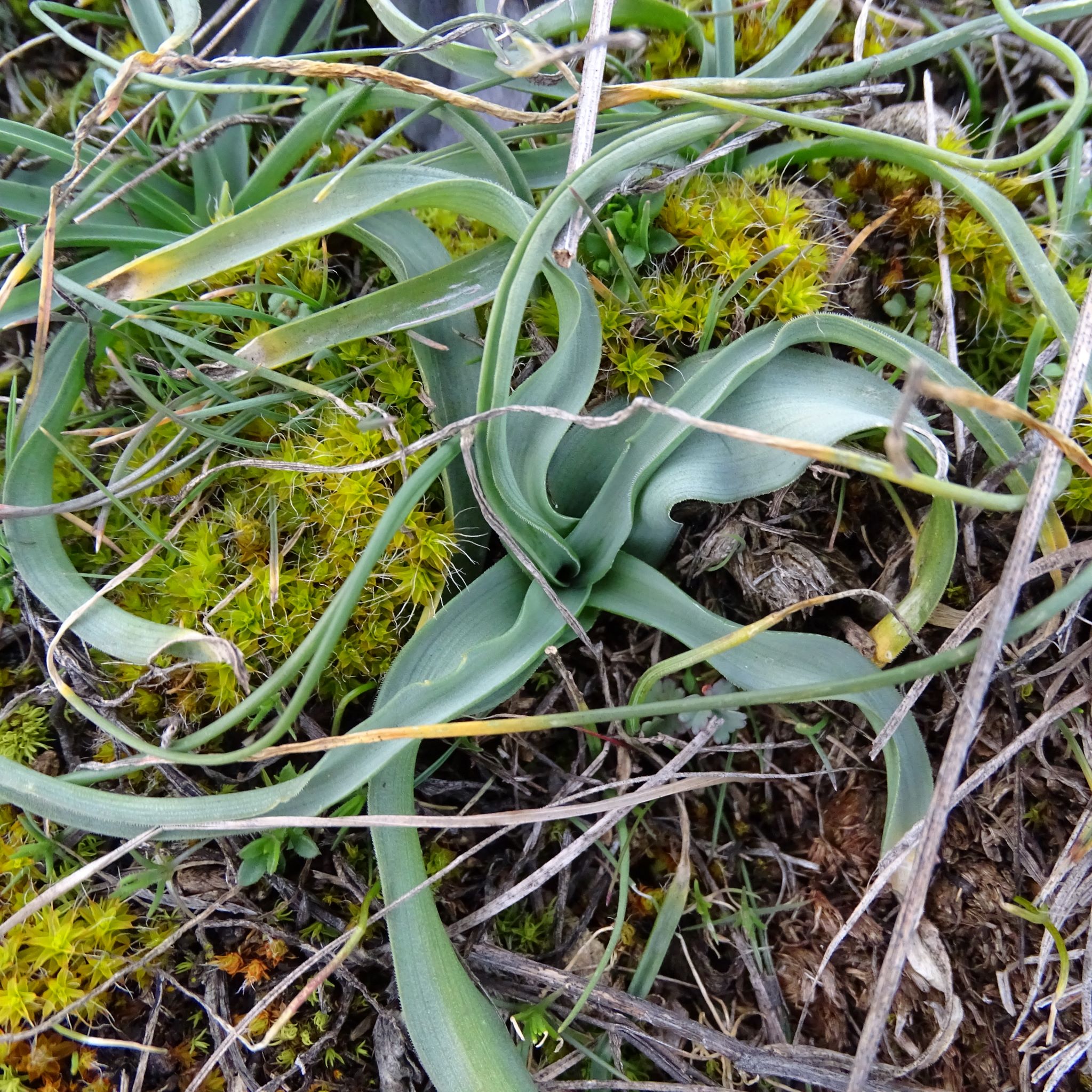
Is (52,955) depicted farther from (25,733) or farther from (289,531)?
(289,531)

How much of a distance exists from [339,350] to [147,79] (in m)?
0.44

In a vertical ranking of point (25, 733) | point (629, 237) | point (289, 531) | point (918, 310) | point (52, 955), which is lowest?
point (52, 955)

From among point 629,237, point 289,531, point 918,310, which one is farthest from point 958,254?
point 289,531

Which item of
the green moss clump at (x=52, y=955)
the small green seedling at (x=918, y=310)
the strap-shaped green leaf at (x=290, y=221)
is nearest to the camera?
the strap-shaped green leaf at (x=290, y=221)

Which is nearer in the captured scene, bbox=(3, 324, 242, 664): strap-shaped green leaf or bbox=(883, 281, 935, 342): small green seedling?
bbox=(3, 324, 242, 664): strap-shaped green leaf

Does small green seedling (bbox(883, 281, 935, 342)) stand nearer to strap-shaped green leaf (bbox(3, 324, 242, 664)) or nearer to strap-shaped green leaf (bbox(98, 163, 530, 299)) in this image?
Answer: strap-shaped green leaf (bbox(98, 163, 530, 299))

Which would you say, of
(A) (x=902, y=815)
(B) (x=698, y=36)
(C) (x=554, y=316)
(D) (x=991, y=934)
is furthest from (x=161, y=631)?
(D) (x=991, y=934)

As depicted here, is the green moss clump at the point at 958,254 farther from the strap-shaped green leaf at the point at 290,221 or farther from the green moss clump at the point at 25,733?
the green moss clump at the point at 25,733

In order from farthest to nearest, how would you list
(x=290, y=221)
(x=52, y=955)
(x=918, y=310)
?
(x=918, y=310) < (x=52, y=955) < (x=290, y=221)

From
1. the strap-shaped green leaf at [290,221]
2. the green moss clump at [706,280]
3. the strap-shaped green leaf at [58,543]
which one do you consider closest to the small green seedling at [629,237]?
the green moss clump at [706,280]

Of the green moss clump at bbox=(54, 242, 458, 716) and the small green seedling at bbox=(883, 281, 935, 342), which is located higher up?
the small green seedling at bbox=(883, 281, 935, 342)

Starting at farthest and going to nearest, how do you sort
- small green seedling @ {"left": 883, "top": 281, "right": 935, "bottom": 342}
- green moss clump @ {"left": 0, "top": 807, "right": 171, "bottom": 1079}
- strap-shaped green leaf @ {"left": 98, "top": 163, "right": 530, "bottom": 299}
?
small green seedling @ {"left": 883, "top": 281, "right": 935, "bottom": 342} → green moss clump @ {"left": 0, "top": 807, "right": 171, "bottom": 1079} → strap-shaped green leaf @ {"left": 98, "top": 163, "right": 530, "bottom": 299}

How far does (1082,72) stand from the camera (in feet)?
3.43

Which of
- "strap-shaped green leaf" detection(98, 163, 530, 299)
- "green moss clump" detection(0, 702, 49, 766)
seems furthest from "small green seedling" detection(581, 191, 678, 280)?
"green moss clump" detection(0, 702, 49, 766)
